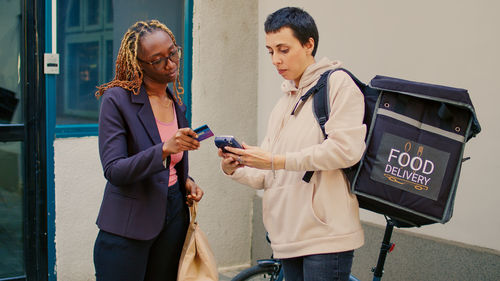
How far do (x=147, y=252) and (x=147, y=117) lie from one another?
2.01 feet

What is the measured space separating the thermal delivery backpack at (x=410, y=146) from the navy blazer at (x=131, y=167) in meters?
0.67

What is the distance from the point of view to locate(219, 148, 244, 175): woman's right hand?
7.52 feet

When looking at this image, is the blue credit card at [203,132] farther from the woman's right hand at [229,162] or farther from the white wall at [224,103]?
the white wall at [224,103]

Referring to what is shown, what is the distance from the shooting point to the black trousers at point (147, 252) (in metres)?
2.29

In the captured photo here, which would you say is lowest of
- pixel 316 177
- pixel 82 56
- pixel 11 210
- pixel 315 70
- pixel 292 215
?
pixel 11 210

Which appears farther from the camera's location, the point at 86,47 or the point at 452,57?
the point at 86,47

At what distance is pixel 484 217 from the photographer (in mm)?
3311

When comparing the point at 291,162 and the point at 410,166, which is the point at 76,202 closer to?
the point at 291,162

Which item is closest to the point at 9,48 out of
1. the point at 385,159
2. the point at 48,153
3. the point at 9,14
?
the point at 9,14

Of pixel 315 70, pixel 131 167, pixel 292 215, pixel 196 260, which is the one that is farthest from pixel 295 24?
pixel 196 260

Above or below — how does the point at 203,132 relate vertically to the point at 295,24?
below

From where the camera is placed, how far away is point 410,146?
7.23 feet

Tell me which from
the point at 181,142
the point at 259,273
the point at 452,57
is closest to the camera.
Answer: the point at 181,142

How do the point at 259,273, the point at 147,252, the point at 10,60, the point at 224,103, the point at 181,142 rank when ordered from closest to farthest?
1. the point at 181,142
2. the point at 147,252
3. the point at 259,273
4. the point at 10,60
5. the point at 224,103
